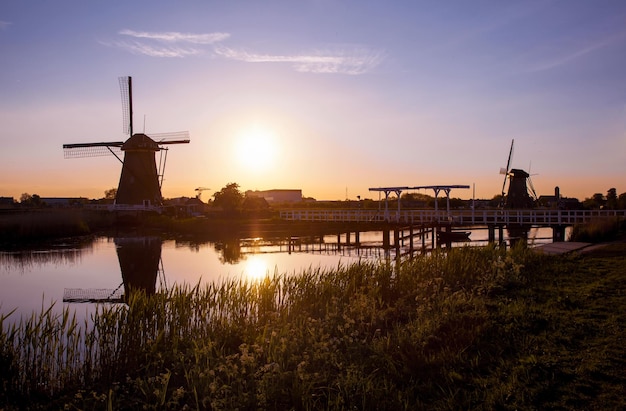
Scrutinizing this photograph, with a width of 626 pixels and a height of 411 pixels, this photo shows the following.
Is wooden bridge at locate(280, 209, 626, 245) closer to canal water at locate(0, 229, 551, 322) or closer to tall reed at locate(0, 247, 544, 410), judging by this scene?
canal water at locate(0, 229, 551, 322)

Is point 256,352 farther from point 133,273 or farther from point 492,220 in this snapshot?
point 492,220

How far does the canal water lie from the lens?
59.3 ft

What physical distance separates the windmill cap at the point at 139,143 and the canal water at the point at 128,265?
1279cm

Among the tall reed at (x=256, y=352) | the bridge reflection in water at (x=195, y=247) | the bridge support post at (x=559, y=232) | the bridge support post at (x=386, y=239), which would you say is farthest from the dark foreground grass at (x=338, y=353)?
the bridge support post at (x=386, y=239)

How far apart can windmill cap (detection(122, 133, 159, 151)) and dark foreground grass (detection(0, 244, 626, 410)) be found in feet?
141

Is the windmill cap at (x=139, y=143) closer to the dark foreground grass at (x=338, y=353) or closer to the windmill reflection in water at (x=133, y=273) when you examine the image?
the windmill reflection in water at (x=133, y=273)

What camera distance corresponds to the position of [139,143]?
52.1 metres

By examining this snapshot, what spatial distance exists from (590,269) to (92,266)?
74.9ft

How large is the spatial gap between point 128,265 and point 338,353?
21.8 m

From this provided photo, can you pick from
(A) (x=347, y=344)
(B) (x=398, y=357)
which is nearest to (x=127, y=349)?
(A) (x=347, y=344)

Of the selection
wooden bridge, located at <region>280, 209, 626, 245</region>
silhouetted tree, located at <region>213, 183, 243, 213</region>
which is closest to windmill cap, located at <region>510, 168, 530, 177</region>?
wooden bridge, located at <region>280, 209, 626, 245</region>

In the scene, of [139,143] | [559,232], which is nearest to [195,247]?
[139,143]

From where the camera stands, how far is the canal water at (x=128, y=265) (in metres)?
18.1

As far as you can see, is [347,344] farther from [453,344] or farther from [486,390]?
[486,390]
